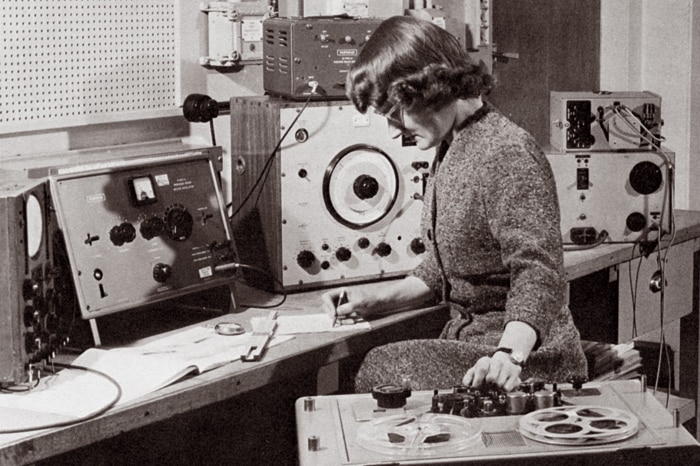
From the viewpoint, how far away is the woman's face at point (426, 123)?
2.51m

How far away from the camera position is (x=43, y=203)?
2.39m

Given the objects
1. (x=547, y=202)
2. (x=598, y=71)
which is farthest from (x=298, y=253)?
(x=598, y=71)

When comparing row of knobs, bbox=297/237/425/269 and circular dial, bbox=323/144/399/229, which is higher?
circular dial, bbox=323/144/399/229

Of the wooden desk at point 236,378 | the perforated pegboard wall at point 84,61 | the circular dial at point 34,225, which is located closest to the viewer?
the wooden desk at point 236,378

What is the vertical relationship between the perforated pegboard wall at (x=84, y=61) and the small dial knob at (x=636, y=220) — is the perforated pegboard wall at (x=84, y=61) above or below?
above

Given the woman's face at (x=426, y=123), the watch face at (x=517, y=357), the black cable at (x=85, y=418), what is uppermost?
the woman's face at (x=426, y=123)

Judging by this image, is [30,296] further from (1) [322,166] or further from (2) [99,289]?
(1) [322,166]

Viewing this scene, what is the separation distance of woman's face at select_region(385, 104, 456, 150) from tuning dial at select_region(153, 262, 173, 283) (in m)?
0.65

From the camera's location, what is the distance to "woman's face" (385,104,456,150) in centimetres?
251

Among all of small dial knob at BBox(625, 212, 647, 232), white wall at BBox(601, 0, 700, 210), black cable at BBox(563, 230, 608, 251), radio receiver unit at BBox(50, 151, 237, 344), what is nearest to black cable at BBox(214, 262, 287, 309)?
radio receiver unit at BBox(50, 151, 237, 344)

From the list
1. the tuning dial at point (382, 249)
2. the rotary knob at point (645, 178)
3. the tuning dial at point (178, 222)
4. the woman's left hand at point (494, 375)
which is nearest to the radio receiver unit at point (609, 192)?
the rotary knob at point (645, 178)

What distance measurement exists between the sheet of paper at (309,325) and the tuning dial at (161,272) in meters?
0.25

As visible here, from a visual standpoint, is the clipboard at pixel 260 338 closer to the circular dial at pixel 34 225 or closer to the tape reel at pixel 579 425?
the circular dial at pixel 34 225

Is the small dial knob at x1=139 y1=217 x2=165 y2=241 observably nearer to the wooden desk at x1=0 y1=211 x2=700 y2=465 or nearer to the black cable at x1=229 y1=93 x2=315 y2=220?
the wooden desk at x1=0 y1=211 x2=700 y2=465
